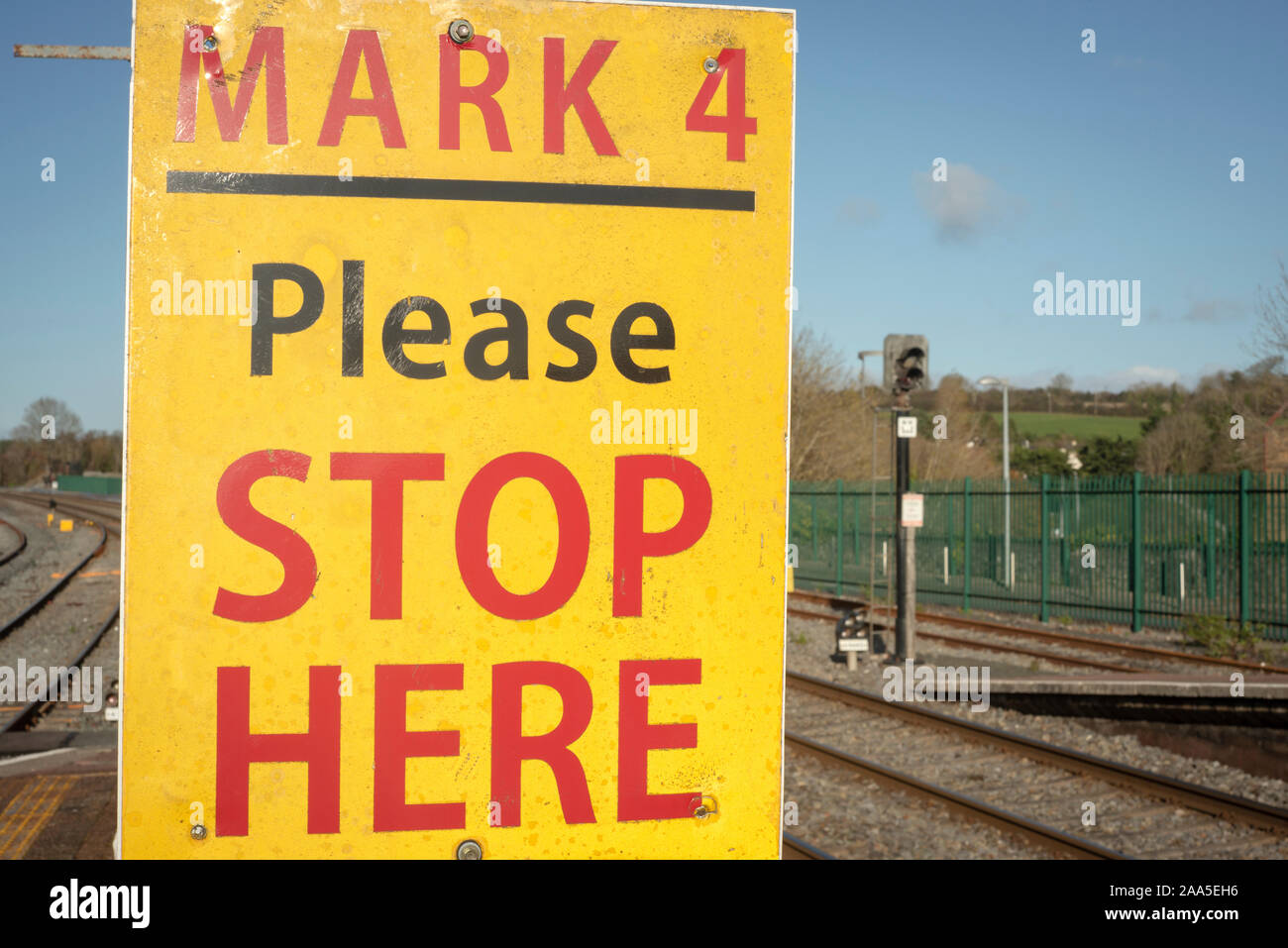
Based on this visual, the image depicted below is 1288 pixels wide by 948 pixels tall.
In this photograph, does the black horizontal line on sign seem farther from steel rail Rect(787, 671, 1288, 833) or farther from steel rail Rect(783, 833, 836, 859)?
steel rail Rect(787, 671, 1288, 833)

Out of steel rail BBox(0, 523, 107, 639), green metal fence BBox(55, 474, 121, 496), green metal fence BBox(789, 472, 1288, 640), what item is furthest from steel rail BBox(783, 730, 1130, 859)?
green metal fence BBox(55, 474, 121, 496)

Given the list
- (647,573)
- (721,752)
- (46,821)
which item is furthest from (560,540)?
(46,821)

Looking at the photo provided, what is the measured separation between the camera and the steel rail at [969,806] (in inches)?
253

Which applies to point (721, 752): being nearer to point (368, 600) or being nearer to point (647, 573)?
point (647, 573)

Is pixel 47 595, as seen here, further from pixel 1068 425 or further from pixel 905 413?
pixel 1068 425

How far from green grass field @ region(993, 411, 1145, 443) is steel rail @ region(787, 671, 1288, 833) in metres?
55.0

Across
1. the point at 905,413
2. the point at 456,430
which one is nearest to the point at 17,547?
the point at 905,413

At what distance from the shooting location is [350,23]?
2002 mm

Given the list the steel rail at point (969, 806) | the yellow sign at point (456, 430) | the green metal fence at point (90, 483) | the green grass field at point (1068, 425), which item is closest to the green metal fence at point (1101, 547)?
the steel rail at point (969, 806)

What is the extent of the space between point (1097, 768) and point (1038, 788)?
0.60 meters

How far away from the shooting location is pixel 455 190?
1992mm

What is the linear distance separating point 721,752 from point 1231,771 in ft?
28.1

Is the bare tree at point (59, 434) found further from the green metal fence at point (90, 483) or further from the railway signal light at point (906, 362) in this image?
the railway signal light at point (906, 362)

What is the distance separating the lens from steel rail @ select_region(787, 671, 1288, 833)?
278 inches
